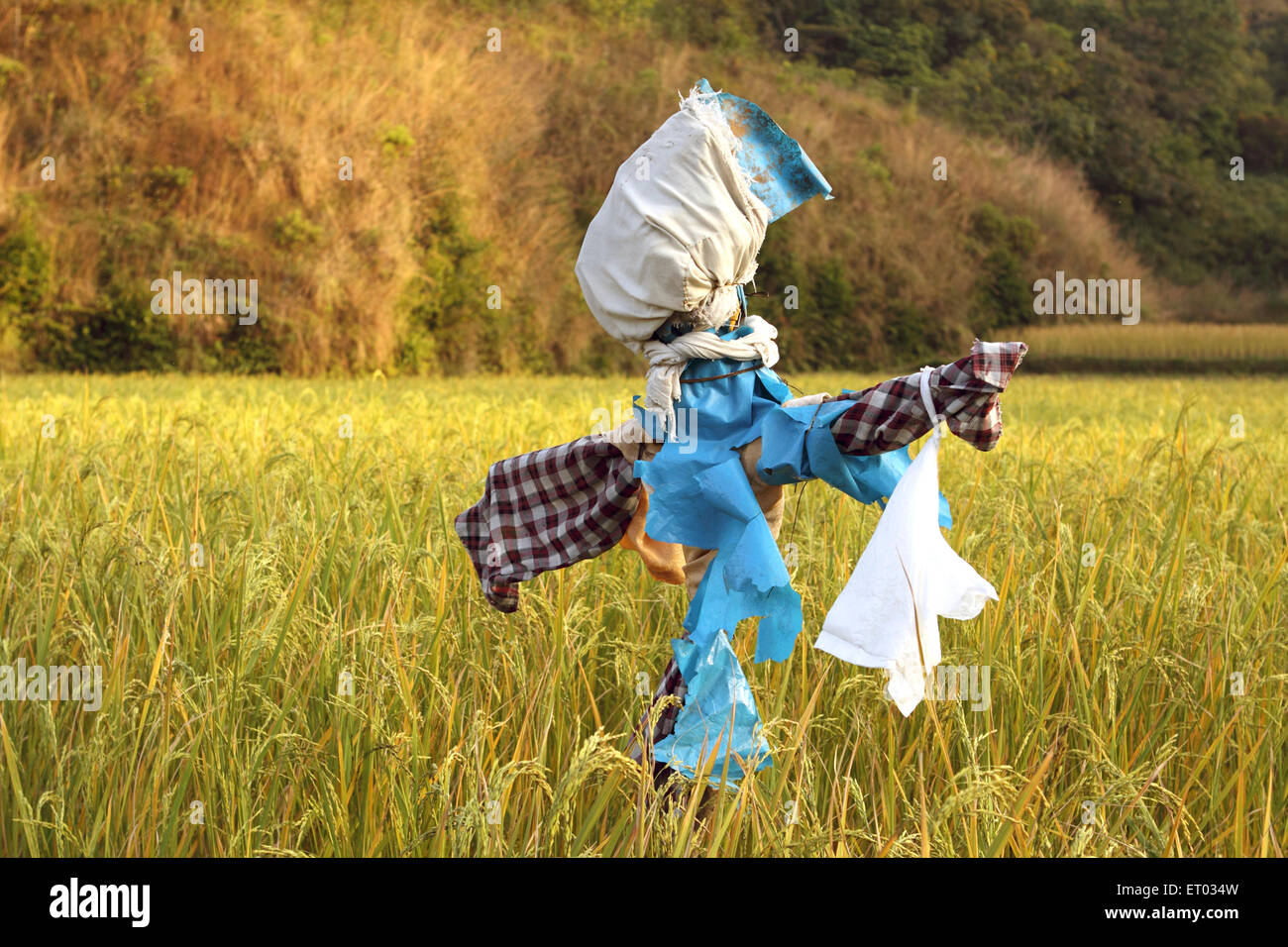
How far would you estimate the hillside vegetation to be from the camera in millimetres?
10164

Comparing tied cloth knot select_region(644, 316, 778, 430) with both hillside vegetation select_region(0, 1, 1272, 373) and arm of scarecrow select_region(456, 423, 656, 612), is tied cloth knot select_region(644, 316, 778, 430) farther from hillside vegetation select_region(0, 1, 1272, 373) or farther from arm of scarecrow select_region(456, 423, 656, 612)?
hillside vegetation select_region(0, 1, 1272, 373)

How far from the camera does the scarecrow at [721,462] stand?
107cm

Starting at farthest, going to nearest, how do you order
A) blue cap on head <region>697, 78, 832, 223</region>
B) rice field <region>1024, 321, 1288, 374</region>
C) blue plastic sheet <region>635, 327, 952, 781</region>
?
1. rice field <region>1024, 321, 1288, 374</region>
2. blue cap on head <region>697, 78, 832, 223</region>
3. blue plastic sheet <region>635, 327, 952, 781</region>

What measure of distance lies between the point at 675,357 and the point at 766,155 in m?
0.28

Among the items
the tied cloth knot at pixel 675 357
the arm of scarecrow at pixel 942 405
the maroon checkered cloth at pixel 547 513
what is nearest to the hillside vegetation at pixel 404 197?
the maroon checkered cloth at pixel 547 513

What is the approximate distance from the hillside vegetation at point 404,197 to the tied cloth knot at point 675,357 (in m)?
9.33

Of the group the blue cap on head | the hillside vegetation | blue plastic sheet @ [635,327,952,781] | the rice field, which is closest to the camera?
blue plastic sheet @ [635,327,952,781]

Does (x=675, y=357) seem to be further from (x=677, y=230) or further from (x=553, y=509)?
(x=553, y=509)

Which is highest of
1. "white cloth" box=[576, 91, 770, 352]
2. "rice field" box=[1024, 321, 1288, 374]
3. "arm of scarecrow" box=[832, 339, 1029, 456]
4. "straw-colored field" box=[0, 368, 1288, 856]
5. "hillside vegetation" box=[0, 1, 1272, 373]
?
"hillside vegetation" box=[0, 1, 1272, 373]

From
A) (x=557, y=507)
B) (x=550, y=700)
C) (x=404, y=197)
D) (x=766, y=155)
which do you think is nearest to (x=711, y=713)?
(x=550, y=700)

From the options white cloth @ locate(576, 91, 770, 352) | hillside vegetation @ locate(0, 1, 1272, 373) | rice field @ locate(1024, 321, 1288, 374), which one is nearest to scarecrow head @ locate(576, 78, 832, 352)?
white cloth @ locate(576, 91, 770, 352)

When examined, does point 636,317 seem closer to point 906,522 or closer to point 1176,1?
point 906,522

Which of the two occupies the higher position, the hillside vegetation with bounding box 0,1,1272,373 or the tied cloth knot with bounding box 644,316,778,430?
the hillside vegetation with bounding box 0,1,1272,373

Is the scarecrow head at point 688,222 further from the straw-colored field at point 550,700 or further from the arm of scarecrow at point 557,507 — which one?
the straw-colored field at point 550,700
